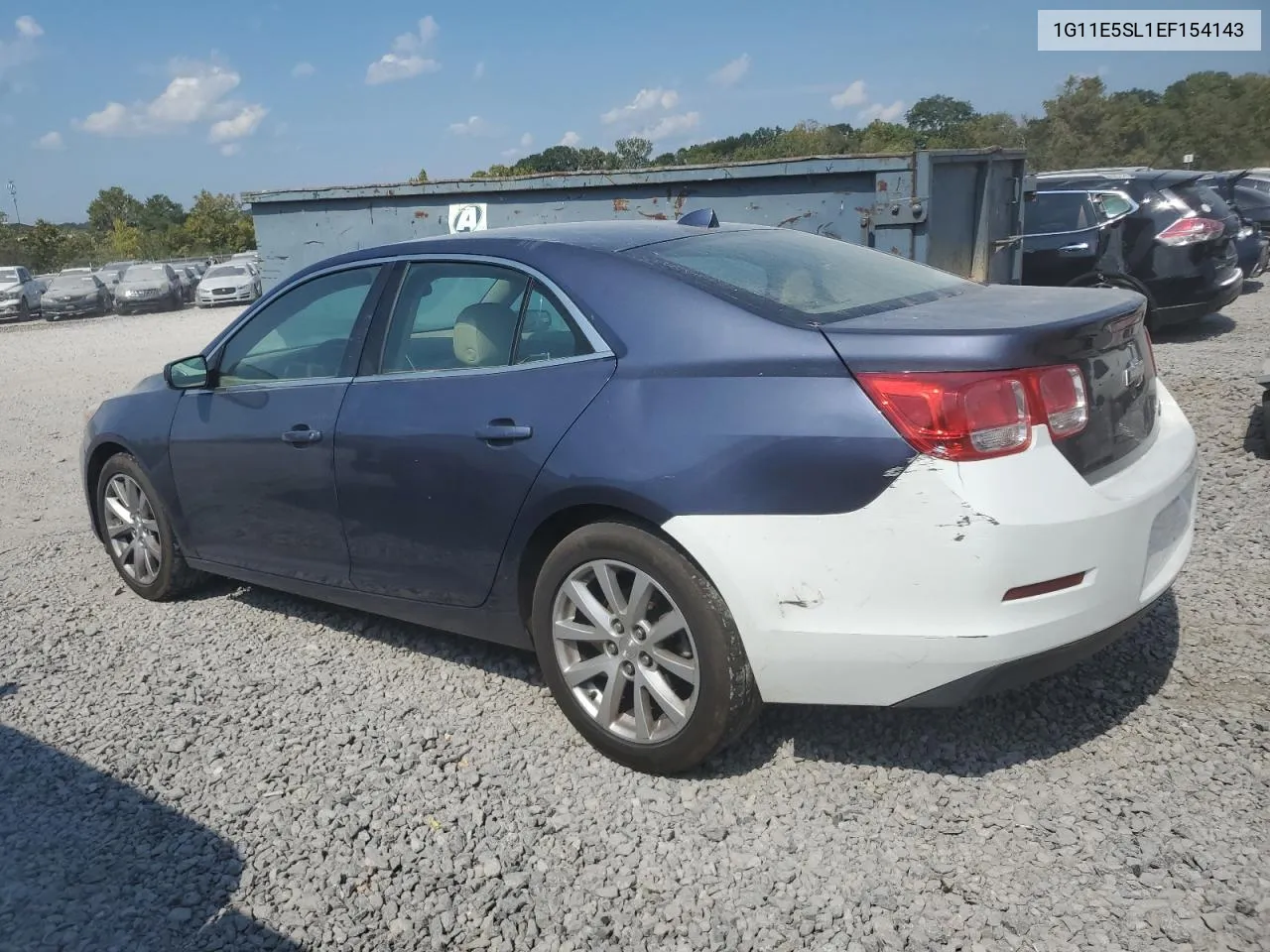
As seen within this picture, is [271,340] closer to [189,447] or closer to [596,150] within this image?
[189,447]

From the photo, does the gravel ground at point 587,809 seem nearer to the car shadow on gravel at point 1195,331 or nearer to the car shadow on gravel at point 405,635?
the car shadow on gravel at point 405,635

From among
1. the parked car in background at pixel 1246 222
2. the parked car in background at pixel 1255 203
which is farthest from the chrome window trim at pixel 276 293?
the parked car in background at pixel 1255 203

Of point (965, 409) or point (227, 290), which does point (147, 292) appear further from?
point (965, 409)

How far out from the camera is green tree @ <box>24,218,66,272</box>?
55.3 metres

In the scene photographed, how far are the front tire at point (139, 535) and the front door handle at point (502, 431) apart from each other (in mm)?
2211

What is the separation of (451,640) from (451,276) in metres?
1.55

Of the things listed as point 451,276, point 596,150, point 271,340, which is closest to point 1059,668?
point 451,276

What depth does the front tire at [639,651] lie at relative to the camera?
303 cm

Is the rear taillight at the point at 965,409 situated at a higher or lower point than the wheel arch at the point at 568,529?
higher

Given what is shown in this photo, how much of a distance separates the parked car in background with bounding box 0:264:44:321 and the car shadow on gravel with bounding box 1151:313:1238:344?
3121cm

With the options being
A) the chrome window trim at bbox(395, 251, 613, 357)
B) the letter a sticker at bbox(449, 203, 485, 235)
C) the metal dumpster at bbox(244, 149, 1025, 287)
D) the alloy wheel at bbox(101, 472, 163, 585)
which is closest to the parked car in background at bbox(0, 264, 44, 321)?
the metal dumpster at bbox(244, 149, 1025, 287)

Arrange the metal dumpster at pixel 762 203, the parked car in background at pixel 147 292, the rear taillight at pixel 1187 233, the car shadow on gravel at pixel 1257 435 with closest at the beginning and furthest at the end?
the car shadow on gravel at pixel 1257 435, the metal dumpster at pixel 762 203, the rear taillight at pixel 1187 233, the parked car in background at pixel 147 292

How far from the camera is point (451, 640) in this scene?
4.48 meters

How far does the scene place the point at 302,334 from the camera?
442 cm
